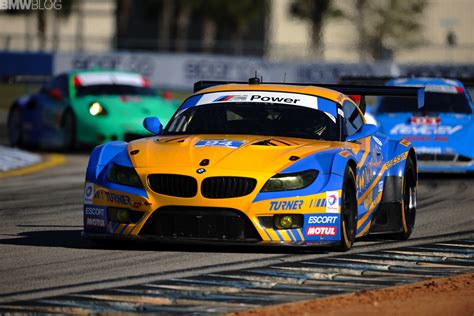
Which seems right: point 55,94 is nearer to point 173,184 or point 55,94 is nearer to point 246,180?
point 173,184

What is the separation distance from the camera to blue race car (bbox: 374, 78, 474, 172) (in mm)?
18062

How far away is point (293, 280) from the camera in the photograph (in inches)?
334

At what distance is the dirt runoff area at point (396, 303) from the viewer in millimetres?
7250

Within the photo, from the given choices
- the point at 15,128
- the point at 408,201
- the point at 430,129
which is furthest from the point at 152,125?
the point at 15,128

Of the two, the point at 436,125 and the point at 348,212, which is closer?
the point at 348,212

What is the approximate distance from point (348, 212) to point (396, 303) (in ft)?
8.30

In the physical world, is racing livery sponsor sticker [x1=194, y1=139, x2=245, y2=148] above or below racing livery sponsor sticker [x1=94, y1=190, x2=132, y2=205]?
above

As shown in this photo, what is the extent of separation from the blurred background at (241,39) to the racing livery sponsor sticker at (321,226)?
48.4 feet

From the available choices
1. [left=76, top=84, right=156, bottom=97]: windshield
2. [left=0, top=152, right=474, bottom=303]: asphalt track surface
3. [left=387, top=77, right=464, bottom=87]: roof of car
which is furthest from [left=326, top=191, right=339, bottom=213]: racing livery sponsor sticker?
[left=76, top=84, right=156, bottom=97]: windshield

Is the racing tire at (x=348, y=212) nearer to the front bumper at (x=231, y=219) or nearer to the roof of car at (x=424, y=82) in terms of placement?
the front bumper at (x=231, y=219)

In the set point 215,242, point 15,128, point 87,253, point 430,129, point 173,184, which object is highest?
point 173,184

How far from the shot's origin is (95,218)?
10.0 metres

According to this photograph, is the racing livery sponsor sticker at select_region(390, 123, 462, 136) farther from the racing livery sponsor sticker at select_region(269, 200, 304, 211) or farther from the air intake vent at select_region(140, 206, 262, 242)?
the air intake vent at select_region(140, 206, 262, 242)

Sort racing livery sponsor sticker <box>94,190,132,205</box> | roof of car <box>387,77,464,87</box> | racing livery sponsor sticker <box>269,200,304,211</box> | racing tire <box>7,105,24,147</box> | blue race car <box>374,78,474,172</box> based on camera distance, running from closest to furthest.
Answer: racing livery sponsor sticker <box>269,200,304,211</box>, racing livery sponsor sticker <box>94,190,132,205</box>, blue race car <box>374,78,474,172</box>, roof of car <box>387,77,464,87</box>, racing tire <box>7,105,24,147</box>
